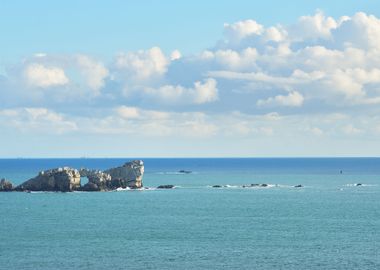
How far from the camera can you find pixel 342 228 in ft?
365

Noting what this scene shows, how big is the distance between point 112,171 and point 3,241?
90110 millimetres

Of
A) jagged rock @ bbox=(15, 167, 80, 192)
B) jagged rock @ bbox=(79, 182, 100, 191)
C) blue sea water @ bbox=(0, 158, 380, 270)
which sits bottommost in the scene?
blue sea water @ bbox=(0, 158, 380, 270)

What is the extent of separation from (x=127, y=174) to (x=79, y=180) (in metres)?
14.7

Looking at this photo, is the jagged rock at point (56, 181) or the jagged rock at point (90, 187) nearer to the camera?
the jagged rock at point (56, 181)

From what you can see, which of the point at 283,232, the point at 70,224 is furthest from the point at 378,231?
the point at 70,224

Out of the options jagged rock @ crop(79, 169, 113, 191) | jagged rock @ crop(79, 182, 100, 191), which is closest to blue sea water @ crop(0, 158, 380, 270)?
jagged rock @ crop(79, 182, 100, 191)

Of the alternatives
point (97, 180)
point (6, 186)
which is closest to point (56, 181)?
point (97, 180)

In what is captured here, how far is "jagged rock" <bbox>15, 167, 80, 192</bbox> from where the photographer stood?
6895 inches

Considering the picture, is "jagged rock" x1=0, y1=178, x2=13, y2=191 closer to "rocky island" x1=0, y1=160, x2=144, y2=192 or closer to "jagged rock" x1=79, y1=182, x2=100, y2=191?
"rocky island" x1=0, y1=160, x2=144, y2=192

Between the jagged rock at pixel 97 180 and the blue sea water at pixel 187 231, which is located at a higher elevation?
the jagged rock at pixel 97 180

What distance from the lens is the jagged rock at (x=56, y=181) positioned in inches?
6895

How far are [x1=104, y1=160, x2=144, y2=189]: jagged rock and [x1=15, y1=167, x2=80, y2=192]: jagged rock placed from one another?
12372 mm

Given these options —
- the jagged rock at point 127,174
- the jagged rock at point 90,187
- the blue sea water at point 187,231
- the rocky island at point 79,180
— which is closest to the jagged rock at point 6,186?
the rocky island at point 79,180

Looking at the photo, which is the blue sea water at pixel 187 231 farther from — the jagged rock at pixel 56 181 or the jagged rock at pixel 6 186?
the jagged rock at pixel 6 186
